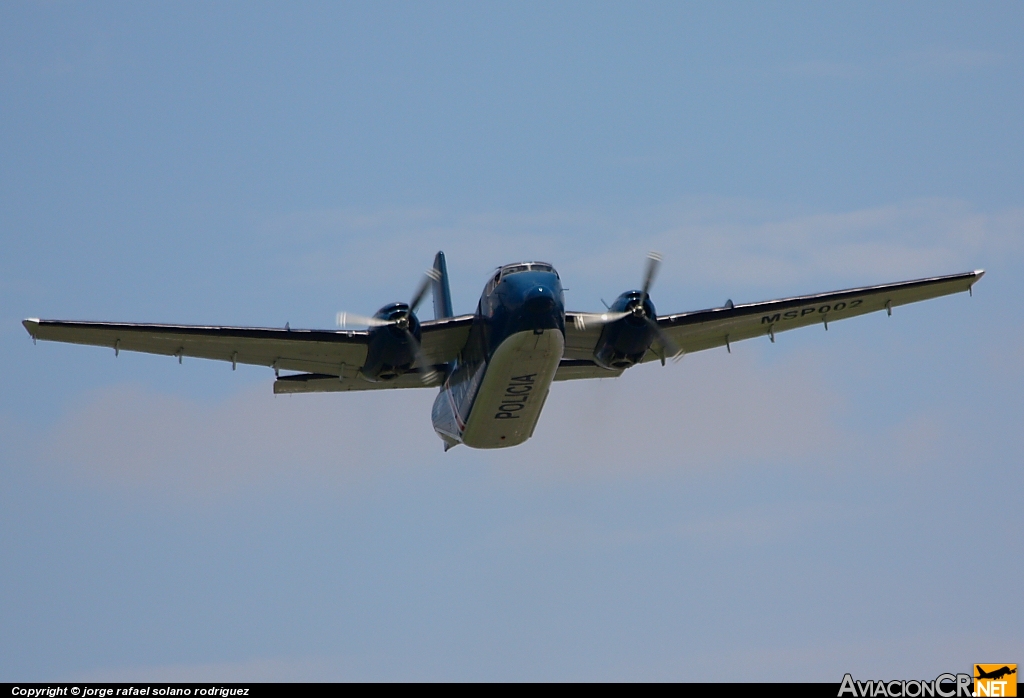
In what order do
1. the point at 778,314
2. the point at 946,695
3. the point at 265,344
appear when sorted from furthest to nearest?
the point at 778,314, the point at 265,344, the point at 946,695

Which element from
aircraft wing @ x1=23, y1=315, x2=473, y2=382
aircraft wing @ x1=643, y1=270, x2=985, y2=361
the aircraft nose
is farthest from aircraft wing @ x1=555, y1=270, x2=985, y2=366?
the aircraft nose

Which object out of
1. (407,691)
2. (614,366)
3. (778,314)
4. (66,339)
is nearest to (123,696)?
(407,691)

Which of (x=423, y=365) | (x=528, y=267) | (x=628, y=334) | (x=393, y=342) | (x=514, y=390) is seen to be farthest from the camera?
(x=423, y=365)

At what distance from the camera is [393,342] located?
28.3m

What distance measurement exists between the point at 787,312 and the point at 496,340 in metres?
8.14

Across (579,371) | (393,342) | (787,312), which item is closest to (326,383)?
(393,342)

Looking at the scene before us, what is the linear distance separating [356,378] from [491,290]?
5133 mm

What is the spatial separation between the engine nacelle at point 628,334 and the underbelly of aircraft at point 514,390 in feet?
6.69

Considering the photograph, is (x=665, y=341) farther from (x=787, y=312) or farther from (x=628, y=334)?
(x=787, y=312)

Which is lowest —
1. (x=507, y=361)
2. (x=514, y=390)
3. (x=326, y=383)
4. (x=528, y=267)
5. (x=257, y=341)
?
(x=514, y=390)

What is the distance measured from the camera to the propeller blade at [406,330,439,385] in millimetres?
28359

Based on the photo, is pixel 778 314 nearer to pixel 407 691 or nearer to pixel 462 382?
pixel 462 382

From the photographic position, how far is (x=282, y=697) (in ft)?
74.2

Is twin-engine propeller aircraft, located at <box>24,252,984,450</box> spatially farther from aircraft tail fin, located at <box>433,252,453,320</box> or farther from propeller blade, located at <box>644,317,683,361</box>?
aircraft tail fin, located at <box>433,252,453,320</box>
